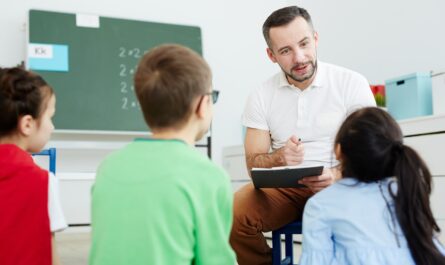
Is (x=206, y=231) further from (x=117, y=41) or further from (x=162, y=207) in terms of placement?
(x=117, y=41)

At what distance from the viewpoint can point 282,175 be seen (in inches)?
67.3

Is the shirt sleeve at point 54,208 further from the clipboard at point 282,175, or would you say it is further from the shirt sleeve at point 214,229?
the clipboard at point 282,175

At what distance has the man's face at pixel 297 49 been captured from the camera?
210cm

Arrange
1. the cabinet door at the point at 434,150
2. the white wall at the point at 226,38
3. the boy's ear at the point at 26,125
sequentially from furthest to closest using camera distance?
the white wall at the point at 226,38, the cabinet door at the point at 434,150, the boy's ear at the point at 26,125

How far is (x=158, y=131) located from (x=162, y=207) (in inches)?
7.3

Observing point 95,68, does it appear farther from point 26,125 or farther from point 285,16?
point 26,125

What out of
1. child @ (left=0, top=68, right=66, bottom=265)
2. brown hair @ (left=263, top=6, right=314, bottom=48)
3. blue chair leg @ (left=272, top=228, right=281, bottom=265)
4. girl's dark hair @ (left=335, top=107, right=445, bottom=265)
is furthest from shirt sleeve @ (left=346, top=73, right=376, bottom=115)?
child @ (left=0, top=68, right=66, bottom=265)

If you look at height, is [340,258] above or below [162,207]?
below

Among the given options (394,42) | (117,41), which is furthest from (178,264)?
(117,41)

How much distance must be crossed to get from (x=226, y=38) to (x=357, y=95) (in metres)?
2.92

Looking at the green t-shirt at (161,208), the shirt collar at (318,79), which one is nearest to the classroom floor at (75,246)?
the shirt collar at (318,79)

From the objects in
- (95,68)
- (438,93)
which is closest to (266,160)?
(438,93)

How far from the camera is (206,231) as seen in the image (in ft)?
3.63

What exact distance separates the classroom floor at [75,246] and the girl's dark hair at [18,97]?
69.5 inches
